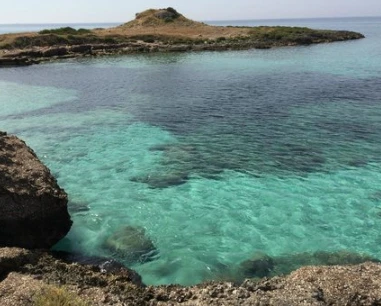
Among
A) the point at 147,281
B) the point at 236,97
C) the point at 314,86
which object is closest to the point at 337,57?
the point at 314,86

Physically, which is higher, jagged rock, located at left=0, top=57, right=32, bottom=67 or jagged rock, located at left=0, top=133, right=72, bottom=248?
jagged rock, located at left=0, top=57, right=32, bottom=67

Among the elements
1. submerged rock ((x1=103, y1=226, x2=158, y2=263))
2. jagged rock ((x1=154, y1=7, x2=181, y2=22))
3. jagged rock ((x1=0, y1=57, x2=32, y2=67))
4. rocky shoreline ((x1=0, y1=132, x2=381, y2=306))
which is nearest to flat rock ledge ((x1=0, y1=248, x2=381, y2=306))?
rocky shoreline ((x1=0, y1=132, x2=381, y2=306))

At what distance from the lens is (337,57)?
7931cm

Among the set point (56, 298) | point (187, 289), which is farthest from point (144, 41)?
point (56, 298)

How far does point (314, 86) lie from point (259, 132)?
2179 cm

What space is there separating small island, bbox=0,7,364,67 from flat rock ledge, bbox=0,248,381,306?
77.2 meters

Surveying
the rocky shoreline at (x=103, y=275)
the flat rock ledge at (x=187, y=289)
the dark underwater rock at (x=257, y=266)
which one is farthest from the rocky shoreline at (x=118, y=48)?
the dark underwater rock at (x=257, y=266)

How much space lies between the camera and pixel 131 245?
17.5m

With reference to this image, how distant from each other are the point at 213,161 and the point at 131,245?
1115cm

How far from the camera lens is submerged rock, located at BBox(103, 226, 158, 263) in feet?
55.1

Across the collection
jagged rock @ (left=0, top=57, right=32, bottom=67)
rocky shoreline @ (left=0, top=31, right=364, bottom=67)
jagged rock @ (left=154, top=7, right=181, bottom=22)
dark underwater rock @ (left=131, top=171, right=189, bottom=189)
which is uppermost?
jagged rock @ (left=154, top=7, right=181, bottom=22)

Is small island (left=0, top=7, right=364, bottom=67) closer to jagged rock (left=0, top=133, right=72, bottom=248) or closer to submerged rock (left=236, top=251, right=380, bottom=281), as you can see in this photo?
jagged rock (left=0, top=133, right=72, bottom=248)

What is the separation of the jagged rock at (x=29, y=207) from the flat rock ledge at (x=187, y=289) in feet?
10.0

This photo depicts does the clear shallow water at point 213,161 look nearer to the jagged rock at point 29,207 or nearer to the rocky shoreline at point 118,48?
the jagged rock at point 29,207
